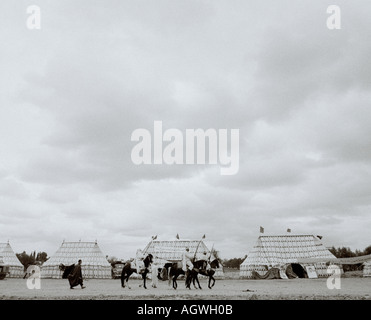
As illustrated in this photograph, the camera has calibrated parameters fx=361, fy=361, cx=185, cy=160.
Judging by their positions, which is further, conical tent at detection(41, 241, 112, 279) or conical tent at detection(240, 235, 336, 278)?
conical tent at detection(41, 241, 112, 279)

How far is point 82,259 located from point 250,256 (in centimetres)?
2176

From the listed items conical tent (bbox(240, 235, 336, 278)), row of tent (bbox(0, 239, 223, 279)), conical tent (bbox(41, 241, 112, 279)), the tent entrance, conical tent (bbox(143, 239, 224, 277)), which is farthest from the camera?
conical tent (bbox(41, 241, 112, 279))

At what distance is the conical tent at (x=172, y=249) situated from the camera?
4438cm

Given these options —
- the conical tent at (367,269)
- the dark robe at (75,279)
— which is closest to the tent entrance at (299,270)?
the conical tent at (367,269)

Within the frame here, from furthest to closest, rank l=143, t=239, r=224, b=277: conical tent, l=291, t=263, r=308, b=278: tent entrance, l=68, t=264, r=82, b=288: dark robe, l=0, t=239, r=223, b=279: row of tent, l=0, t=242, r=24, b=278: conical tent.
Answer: l=0, t=242, r=24, b=278: conical tent < l=0, t=239, r=223, b=279: row of tent < l=143, t=239, r=224, b=277: conical tent < l=291, t=263, r=308, b=278: tent entrance < l=68, t=264, r=82, b=288: dark robe

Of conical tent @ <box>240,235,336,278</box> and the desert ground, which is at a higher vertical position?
the desert ground

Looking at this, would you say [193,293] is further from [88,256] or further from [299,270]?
[88,256]

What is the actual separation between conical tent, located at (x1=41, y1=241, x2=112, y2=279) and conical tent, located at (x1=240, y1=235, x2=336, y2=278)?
17.9 meters

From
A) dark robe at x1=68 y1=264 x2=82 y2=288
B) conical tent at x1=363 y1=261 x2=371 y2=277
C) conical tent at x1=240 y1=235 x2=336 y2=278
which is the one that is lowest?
conical tent at x1=363 y1=261 x2=371 y2=277

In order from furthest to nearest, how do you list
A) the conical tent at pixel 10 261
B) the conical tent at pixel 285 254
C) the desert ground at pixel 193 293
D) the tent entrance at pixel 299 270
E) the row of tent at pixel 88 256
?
the conical tent at pixel 10 261 < the row of tent at pixel 88 256 < the conical tent at pixel 285 254 < the tent entrance at pixel 299 270 < the desert ground at pixel 193 293

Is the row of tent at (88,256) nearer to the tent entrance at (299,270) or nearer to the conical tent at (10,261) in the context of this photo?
the conical tent at (10,261)

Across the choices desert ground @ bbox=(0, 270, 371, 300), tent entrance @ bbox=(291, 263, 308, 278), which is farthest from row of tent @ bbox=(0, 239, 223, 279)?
desert ground @ bbox=(0, 270, 371, 300)

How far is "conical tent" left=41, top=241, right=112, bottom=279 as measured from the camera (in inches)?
1813

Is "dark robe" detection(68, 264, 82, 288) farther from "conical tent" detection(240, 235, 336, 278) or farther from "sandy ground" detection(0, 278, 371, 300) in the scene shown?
"conical tent" detection(240, 235, 336, 278)
